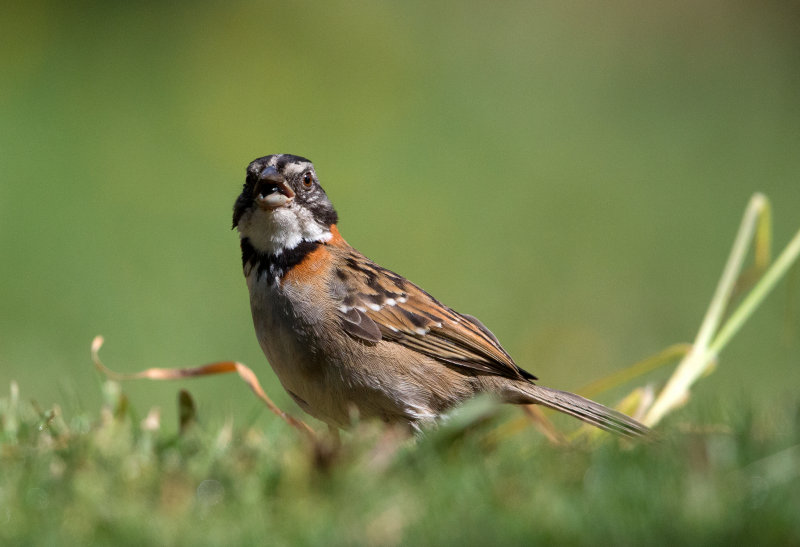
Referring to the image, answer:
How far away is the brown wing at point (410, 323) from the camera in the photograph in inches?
196

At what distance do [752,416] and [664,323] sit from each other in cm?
569

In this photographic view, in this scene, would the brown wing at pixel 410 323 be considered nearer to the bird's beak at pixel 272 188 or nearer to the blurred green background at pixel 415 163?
A: the bird's beak at pixel 272 188

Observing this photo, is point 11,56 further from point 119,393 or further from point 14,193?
point 119,393

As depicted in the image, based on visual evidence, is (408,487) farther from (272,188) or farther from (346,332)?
(272,188)

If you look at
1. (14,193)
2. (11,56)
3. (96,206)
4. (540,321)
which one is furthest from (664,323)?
(11,56)

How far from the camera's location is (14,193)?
1084cm

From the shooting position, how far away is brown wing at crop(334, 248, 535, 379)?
4.99 metres

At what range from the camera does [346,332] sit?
16.1 ft

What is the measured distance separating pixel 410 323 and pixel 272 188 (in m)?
0.88

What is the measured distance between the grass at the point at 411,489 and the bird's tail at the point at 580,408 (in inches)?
22.0

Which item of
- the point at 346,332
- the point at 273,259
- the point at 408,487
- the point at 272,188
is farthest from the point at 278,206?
the point at 408,487

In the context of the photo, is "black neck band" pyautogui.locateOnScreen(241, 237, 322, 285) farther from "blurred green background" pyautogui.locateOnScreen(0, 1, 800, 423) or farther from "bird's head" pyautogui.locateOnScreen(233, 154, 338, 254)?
"blurred green background" pyautogui.locateOnScreen(0, 1, 800, 423)

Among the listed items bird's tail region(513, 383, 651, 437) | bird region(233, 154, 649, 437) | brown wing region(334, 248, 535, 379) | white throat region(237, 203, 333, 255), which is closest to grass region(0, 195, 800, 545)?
bird's tail region(513, 383, 651, 437)

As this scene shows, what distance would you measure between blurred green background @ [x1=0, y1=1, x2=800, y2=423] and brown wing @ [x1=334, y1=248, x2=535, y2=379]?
1.81 m
